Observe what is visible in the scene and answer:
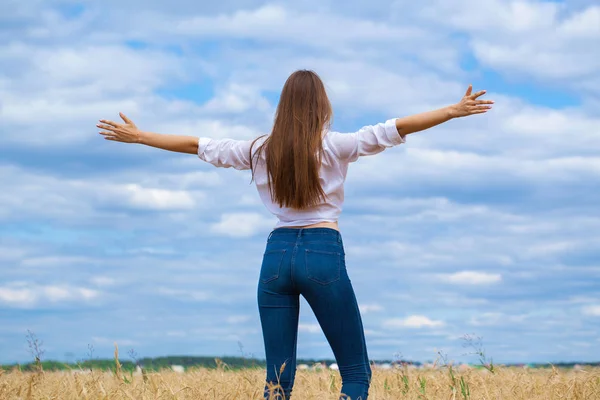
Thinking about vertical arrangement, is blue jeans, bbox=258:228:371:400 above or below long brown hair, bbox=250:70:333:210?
below

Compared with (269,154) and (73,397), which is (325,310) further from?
(73,397)

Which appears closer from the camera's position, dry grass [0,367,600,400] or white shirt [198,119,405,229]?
white shirt [198,119,405,229]

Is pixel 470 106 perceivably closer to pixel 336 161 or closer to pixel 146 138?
pixel 336 161

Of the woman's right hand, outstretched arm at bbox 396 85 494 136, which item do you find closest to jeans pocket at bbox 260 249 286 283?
outstretched arm at bbox 396 85 494 136

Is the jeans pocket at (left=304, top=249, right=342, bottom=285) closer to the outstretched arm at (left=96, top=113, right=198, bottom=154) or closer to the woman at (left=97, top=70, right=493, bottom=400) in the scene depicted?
the woman at (left=97, top=70, right=493, bottom=400)

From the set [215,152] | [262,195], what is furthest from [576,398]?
[215,152]

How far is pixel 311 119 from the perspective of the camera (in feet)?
17.0

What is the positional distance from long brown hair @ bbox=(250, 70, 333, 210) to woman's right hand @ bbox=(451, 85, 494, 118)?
0.92m

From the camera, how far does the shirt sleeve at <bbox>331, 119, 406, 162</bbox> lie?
5145mm

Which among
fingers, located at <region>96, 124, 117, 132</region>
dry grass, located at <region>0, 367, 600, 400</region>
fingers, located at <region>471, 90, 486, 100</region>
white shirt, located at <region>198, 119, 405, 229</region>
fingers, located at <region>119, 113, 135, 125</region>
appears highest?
fingers, located at <region>471, 90, 486, 100</region>

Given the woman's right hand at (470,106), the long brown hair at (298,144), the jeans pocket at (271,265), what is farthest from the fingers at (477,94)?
the jeans pocket at (271,265)

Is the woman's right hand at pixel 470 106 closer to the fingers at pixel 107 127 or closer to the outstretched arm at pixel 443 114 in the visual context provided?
the outstretched arm at pixel 443 114

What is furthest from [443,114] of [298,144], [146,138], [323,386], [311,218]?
[323,386]

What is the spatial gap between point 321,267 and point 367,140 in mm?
985
